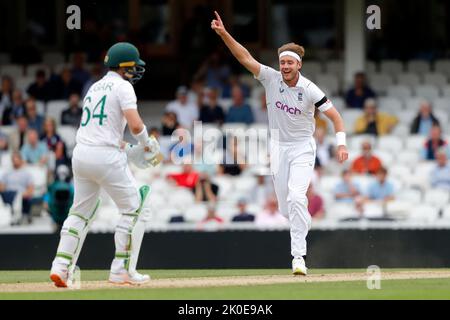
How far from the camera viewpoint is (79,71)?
22516 mm

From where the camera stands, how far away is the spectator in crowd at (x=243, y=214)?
1788cm

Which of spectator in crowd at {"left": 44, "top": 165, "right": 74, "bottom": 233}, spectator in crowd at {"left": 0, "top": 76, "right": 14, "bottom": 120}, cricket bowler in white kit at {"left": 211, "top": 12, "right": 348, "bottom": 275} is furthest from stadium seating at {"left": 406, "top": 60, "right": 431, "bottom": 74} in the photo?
cricket bowler in white kit at {"left": 211, "top": 12, "right": 348, "bottom": 275}

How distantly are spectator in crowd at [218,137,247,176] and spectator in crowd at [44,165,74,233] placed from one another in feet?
7.32

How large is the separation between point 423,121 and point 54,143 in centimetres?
551

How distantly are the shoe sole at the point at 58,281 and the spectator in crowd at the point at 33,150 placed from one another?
8.80m

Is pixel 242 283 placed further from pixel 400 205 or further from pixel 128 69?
pixel 400 205

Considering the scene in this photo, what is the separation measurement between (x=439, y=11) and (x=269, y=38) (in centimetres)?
328

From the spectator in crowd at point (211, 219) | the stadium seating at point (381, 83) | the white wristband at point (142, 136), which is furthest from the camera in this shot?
the stadium seating at point (381, 83)

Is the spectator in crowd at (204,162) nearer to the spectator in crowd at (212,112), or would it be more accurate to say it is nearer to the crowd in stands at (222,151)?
A: the crowd in stands at (222,151)

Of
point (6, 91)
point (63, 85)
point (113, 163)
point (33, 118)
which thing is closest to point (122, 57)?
point (113, 163)

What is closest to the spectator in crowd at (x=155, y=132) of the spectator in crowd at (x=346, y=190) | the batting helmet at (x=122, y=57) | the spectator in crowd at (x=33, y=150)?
the spectator in crowd at (x=33, y=150)

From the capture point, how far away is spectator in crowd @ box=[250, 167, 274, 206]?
1853 cm

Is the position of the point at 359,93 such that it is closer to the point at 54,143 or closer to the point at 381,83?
the point at 381,83
